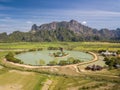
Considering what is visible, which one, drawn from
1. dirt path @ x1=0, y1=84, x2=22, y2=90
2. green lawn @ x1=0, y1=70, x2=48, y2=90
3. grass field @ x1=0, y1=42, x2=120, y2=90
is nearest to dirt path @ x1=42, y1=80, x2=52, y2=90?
grass field @ x1=0, y1=42, x2=120, y2=90

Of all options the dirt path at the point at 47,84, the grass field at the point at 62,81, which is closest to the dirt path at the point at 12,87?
the grass field at the point at 62,81

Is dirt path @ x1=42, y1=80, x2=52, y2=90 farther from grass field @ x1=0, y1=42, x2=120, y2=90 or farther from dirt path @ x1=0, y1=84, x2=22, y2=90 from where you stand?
dirt path @ x1=0, y1=84, x2=22, y2=90

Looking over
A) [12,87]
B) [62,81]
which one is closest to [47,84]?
[62,81]

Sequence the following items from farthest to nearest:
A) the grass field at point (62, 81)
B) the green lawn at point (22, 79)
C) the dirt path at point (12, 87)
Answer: the green lawn at point (22, 79) < the grass field at point (62, 81) < the dirt path at point (12, 87)

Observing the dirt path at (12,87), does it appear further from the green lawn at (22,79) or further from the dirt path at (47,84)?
the dirt path at (47,84)

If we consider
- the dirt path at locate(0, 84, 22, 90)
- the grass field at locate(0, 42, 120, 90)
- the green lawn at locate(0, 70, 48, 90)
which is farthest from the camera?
the green lawn at locate(0, 70, 48, 90)

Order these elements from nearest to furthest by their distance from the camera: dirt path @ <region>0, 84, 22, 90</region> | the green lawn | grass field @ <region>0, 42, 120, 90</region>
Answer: dirt path @ <region>0, 84, 22, 90</region> → grass field @ <region>0, 42, 120, 90</region> → the green lawn

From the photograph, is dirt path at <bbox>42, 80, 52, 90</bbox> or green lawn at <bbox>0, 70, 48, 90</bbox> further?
green lawn at <bbox>0, 70, 48, 90</bbox>

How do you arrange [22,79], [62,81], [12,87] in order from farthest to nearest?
[22,79] < [62,81] < [12,87]

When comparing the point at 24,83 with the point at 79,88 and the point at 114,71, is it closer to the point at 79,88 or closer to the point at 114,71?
the point at 79,88

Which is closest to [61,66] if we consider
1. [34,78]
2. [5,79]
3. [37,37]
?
[34,78]

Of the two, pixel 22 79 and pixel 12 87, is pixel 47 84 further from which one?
pixel 22 79
